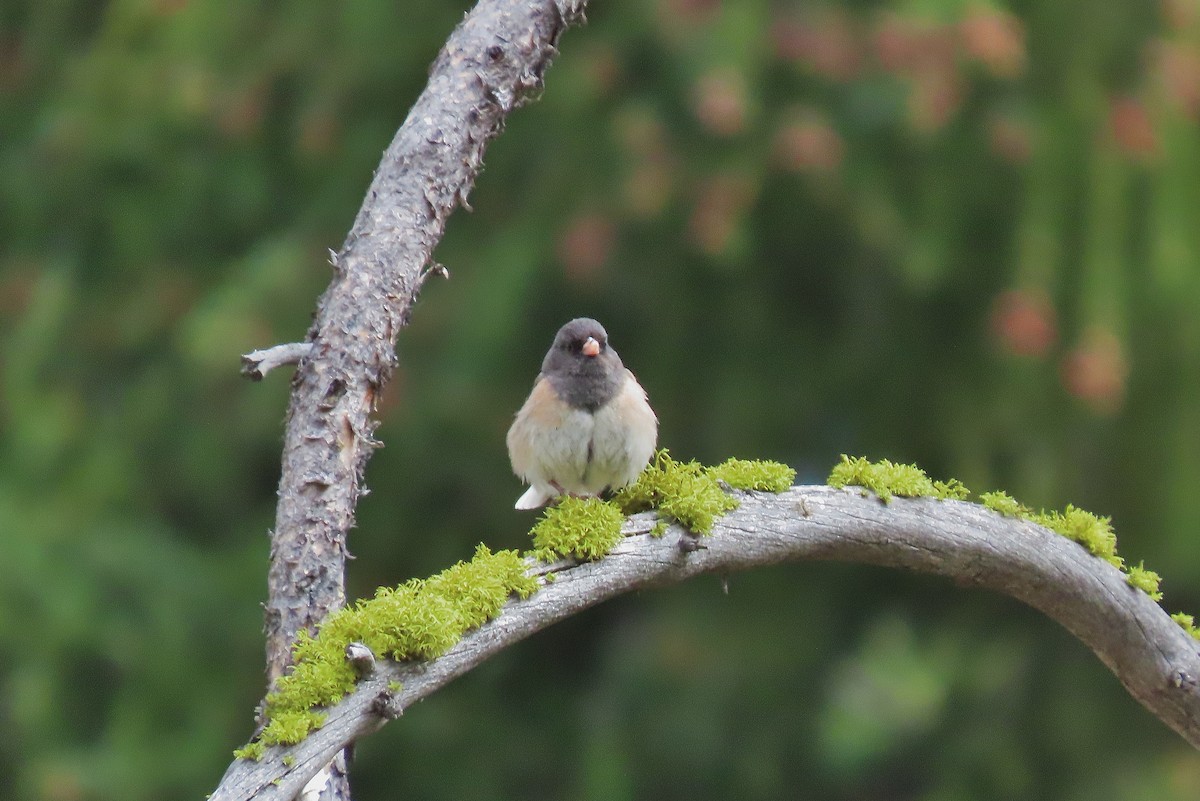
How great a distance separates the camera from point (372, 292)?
2.29 metres

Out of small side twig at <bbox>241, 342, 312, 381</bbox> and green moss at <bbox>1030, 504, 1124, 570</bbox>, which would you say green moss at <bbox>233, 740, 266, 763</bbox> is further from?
green moss at <bbox>1030, 504, 1124, 570</bbox>

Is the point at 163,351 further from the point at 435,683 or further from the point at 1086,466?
the point at 435,683

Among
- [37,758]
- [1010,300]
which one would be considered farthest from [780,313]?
[37,758]

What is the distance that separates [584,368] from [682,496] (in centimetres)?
96

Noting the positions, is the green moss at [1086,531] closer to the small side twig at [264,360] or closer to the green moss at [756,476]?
the green moss at [756,476]

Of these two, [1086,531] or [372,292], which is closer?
[372,292]

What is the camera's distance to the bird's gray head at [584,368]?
3.19 meters

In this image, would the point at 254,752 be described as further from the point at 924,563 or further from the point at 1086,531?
the point at 1086,531

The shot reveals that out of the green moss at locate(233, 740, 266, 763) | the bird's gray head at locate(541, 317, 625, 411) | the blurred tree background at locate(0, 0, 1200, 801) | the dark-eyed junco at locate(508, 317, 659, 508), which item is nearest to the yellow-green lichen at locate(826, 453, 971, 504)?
the dark-eyed junco at locate(508, 317, 659, 508)

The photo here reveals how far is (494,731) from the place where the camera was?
593 centimetres

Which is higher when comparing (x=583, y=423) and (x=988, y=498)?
(x=583, y=423)

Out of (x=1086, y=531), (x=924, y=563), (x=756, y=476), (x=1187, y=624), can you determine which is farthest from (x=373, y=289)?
(x=1187, y=624)

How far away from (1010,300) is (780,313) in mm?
1118

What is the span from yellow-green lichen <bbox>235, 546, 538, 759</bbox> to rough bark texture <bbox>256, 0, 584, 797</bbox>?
128 mm
